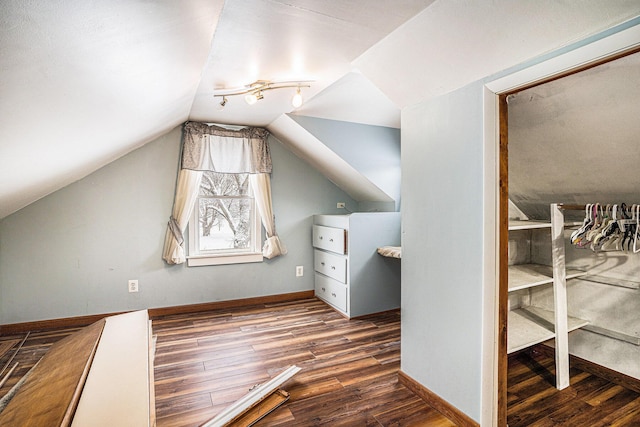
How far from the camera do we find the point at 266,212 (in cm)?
399

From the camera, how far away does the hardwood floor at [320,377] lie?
189cm

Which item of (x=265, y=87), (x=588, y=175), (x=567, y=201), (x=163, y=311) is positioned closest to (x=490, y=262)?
(x=588, y=175)

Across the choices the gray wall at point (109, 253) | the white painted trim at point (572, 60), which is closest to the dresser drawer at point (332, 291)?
the gray wall at point (109, 253)

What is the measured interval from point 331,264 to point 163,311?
6.19ft

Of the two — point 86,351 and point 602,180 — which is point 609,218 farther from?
point 86,351

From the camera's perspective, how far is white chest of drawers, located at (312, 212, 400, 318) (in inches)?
138

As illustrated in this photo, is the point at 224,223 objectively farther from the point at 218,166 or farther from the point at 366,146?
the point at 366,146

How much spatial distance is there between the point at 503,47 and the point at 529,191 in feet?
4.53

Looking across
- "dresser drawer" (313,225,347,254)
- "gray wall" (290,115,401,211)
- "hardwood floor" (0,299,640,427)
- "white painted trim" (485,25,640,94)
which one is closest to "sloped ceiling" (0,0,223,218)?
"white painted trim" (485,25,640,94)

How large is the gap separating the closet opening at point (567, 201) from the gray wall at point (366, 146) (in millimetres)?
1395

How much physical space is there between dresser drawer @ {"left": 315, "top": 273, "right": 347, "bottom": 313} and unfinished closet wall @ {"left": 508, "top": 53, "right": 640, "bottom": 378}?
1.68 metres

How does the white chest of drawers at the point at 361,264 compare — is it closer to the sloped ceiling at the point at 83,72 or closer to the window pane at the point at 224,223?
the window pane at the point at 224,223

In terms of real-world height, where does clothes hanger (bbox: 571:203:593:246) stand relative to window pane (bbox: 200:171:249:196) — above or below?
below

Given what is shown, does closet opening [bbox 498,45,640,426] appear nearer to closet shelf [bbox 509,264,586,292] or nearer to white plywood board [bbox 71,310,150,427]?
closet shelf [bbox 509,264,586,292]
